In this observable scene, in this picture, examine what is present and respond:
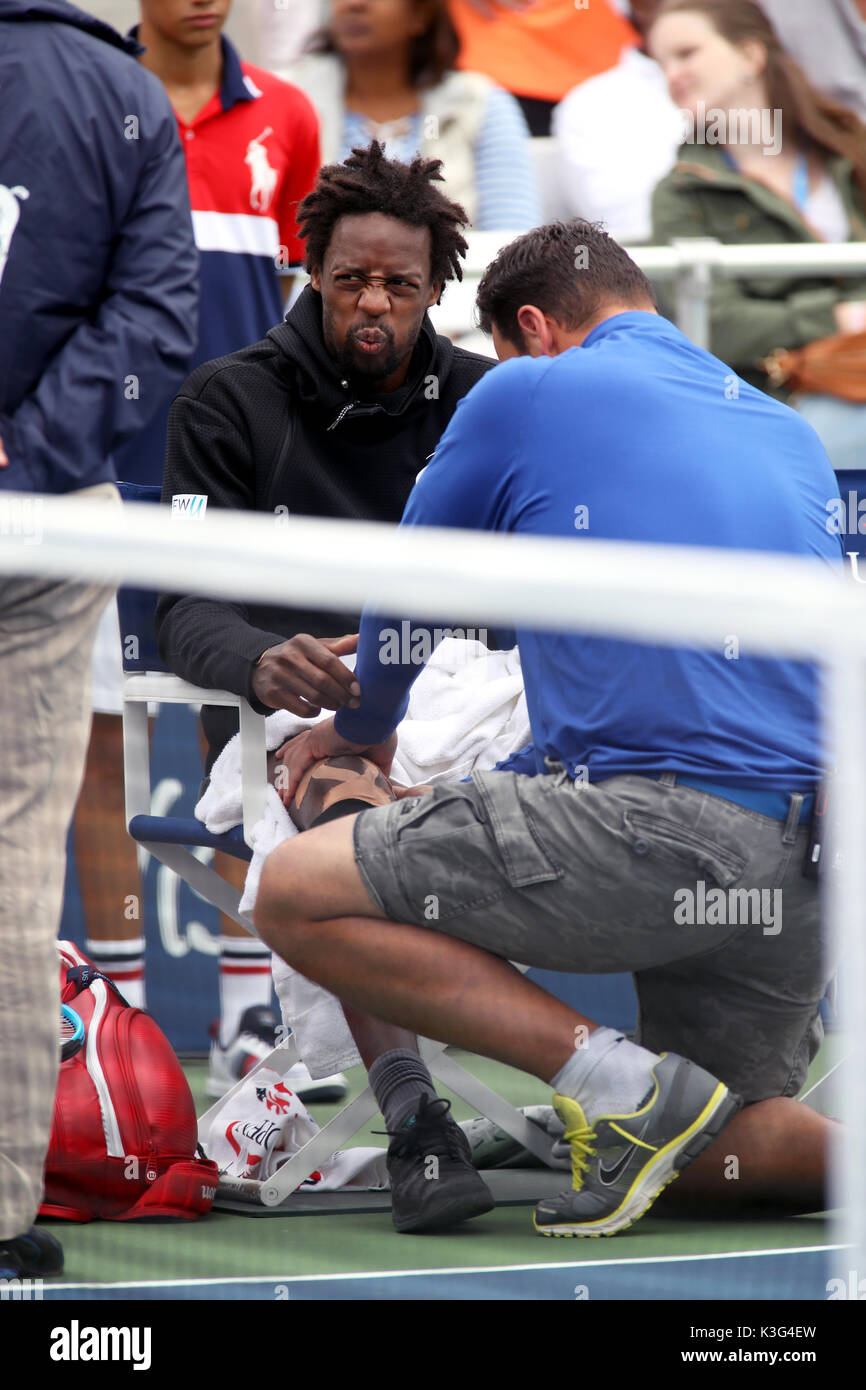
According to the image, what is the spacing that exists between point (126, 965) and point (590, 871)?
0.60 metres

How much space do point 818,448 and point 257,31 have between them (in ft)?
8.85

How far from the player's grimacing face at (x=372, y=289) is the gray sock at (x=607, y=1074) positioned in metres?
1.24

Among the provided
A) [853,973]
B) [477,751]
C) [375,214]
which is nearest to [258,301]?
[375,214]

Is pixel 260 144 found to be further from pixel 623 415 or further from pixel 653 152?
pixel 623 415

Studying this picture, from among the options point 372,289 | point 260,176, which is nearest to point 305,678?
point 372,289

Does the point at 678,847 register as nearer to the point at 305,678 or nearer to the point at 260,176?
the point at 305,678

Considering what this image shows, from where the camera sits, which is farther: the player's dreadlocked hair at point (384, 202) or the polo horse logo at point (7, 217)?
the player's dreadlocked hair at point (384, 202)

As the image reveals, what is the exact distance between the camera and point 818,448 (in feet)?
7.58

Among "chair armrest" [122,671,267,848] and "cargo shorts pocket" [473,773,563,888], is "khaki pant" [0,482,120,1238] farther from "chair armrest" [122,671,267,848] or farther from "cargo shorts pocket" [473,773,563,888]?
"cargo shorts pocket" [473,773,563,888]

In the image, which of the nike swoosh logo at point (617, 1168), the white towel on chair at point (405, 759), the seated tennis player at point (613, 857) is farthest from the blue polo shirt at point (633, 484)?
the nike swoosh logo at point (617, 1168)

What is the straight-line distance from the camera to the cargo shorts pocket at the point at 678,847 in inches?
78.8

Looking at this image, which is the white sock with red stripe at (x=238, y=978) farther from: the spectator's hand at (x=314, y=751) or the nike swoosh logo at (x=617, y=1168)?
the nike swoosh logo at (x=617, y=1168)

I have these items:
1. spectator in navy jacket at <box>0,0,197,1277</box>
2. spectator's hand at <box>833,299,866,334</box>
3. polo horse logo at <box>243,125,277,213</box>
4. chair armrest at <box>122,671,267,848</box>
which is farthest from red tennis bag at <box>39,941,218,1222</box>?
spectator's hand at <box>833,299,866,334</box>

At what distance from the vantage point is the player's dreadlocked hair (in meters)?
2.85
